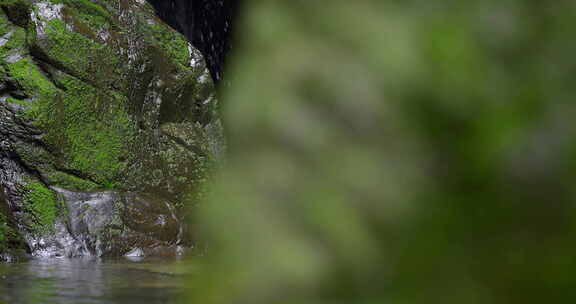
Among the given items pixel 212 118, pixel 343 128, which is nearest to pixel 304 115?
pixel 343 128

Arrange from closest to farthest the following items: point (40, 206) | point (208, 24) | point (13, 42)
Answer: point (40, 206) → point (13, 42) → point (208, 24)

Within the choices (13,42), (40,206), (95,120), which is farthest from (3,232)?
(13,42)

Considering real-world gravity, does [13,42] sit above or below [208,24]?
below

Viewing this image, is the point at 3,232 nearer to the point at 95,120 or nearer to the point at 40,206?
the point at 40,206

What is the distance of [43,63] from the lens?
7.89 m

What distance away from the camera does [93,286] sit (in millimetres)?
3682

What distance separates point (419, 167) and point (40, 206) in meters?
7.46

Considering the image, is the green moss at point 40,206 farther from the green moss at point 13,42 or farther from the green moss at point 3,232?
the green moss at point 13,42

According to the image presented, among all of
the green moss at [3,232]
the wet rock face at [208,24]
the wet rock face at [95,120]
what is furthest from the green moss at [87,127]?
the wet rock face at [208,24]

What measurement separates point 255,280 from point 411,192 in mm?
153

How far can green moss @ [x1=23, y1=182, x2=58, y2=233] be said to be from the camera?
298 inches

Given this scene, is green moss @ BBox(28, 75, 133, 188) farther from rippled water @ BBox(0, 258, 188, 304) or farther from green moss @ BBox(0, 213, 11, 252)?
rippled water @ BBox(0, 258, 188, 304)

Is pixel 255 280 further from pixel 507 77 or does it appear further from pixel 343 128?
pixel 507 77

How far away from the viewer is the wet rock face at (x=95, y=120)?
25.0 feet
